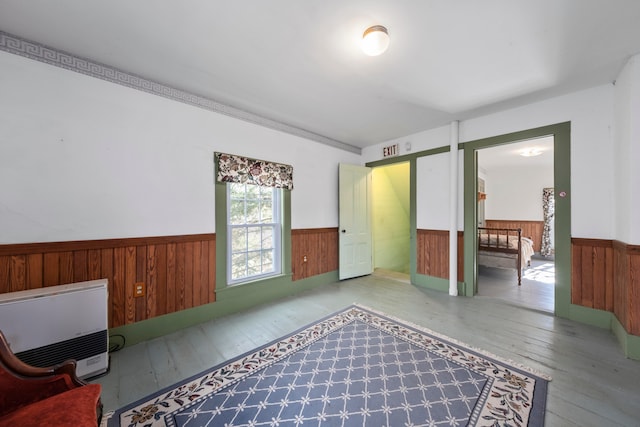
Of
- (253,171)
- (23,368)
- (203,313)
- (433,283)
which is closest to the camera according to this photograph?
(23,368)

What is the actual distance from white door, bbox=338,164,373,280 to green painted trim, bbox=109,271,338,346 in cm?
86

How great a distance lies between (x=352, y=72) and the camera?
2.27 meters

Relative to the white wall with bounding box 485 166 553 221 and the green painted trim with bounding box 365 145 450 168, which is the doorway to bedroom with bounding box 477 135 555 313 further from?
the green painted trim with bounding box 365 145 450 168

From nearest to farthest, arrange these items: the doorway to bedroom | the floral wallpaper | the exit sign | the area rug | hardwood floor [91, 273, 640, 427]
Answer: the area rug, hardwood floor [91, 273, 640, 427], the doorway to bedroom, the exit sign, the floral wallpaper

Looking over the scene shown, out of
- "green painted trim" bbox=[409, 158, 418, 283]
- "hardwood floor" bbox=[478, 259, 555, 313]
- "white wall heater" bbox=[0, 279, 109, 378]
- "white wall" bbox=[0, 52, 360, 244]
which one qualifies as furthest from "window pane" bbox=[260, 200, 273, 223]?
"hardwood floor" bbox=[478, 259, 555, 313]

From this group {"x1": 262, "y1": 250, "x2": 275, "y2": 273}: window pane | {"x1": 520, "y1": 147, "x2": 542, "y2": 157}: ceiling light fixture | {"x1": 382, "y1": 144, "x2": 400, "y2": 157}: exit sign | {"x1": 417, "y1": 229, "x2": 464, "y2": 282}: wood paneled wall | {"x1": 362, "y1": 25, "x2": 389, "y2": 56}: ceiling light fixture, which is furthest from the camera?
{"x1": 520, "y1": 147, "x2": 542, "y2": 157}: ceiling light fixture

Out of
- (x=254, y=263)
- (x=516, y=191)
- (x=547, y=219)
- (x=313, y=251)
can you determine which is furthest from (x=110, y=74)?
(x=547, y=219)

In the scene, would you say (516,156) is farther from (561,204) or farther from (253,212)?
(253,212)

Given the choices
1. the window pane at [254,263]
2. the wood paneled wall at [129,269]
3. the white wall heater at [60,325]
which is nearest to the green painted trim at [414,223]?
the window pane at [254,263]

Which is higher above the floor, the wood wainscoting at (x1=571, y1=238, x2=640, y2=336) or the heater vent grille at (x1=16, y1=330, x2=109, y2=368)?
the wood wainscoting at (x1=571, y1=238, x2=640, y2=336)

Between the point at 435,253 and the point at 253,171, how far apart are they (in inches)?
120

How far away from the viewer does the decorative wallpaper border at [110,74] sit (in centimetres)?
184

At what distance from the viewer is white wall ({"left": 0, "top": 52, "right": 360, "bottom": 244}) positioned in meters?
1.81

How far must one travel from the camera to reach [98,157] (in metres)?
2.11
